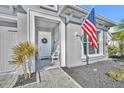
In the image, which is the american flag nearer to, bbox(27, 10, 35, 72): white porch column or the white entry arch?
the white entry arch

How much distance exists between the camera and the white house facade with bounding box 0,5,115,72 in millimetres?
6230

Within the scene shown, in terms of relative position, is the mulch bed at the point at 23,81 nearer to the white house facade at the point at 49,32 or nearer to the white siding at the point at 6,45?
the white house facade at the point at 49,32

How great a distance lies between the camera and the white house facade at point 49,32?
6230mm

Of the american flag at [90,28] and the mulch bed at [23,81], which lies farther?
the american flag at [90,28]

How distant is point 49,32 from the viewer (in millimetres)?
10414

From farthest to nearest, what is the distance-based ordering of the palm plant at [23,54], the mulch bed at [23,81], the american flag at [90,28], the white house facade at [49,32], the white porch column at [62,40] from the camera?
the white porch column at [62,40] < the american flag at [90,28] < the white house facade at [49,32] < the palm plant at [23,54] < the mulch bed at [23,81]

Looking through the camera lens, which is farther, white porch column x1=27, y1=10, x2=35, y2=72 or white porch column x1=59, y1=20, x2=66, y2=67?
white porch column x1=59, y1=20, x2=66, y2=67

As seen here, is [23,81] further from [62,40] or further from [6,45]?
[62,40]

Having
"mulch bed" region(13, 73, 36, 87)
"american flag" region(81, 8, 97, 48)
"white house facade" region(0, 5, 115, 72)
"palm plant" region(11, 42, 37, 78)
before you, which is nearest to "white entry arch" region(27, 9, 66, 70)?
"white house facade" region(0, 5, 115, 72)

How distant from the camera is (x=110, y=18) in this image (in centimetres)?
1191

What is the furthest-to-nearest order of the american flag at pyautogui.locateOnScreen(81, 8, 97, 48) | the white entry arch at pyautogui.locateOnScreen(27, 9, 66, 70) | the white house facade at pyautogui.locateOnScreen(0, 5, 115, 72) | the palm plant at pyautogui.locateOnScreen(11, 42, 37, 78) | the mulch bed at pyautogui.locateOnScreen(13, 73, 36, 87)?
1. the american flag at pyautogui.locateOnScreen(81, 8, 97, 48)
2. the white entry arch at pyautogui.locateOnScreen(27, 9, 66, 70)
3. the white house facade at pyautogui.locateOnScreen(0, 5, 115, 72)
4. the palm plant at pyautogui.locateOnScreen(11, 42, 37, 78)
5. the mulch bed at pyautogui.locateOnScreen(13, 73, 36, 87)

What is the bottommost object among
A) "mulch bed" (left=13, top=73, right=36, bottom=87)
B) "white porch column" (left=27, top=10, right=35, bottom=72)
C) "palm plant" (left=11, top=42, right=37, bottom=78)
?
"mulch bed" (left=13, top=73, right=36, bottom=87)

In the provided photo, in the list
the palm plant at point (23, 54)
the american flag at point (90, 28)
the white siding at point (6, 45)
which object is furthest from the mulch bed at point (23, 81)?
the american flag at point (90, 28)

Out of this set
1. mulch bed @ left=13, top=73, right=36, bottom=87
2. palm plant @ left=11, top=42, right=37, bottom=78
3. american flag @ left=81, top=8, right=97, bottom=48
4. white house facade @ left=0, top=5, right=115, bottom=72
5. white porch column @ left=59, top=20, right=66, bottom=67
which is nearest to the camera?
mulch bed @ left=13, top=73, right=36, bottom=87
